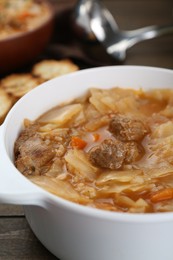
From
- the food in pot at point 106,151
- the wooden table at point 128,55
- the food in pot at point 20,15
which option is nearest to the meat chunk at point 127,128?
the food in pot at point 106,151

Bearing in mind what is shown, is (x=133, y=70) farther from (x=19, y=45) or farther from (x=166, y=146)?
(x=19, y=45)

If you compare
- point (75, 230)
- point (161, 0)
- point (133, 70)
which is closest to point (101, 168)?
point (75, 230)

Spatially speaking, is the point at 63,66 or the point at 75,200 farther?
the point at 63,66

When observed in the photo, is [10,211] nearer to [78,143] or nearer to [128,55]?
[78,143]

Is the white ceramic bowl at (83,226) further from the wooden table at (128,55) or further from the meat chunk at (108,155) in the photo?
the meat chunk at (108,155)

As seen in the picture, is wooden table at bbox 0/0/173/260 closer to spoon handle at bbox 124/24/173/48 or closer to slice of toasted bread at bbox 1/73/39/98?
spoon handle at bbox 124/24/173/48
